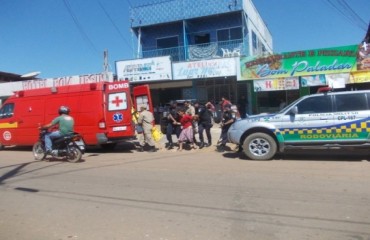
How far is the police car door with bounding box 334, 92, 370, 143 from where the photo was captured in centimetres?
1052

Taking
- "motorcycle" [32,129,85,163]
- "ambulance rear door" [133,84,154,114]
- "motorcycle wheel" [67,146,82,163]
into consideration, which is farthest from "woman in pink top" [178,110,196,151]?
"motorcycle wheel" [67,146,82,163]

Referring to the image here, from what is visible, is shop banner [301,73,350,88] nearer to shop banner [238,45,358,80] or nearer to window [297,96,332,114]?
shop banner [238,45,358,80]

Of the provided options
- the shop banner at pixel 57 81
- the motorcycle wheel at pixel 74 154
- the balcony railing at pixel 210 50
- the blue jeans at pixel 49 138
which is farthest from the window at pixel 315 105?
the shop banner at pixel 57 81

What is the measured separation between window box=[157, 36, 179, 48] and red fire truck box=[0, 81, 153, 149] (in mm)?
10165

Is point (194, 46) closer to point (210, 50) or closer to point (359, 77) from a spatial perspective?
point (210, 50)

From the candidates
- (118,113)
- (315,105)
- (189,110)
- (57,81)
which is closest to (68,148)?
(118,113)

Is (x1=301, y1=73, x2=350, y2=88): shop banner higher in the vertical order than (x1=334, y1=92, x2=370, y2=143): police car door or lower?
higher

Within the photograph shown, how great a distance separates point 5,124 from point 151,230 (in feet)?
41.9

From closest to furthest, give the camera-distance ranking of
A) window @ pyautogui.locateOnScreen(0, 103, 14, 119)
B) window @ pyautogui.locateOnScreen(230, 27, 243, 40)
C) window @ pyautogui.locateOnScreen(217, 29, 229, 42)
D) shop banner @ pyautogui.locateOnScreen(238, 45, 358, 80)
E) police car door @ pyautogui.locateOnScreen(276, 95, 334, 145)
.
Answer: police car door @ pyautogui.locateOnScreen(276, 95, 334, 145)
window @ pyautogui.locateOnScreen(0, 103, 14, 119)
shop banner @ pyautogui.locateOnScreen(238, 45, 358, 80)
window @ pyautogui.locateOnScreen(230, 27, 243, 40)
window @ pyautogui.locateOnScreen(217, 29, 229, 42)

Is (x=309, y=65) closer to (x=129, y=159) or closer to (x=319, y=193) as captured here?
(x=129, y=159)

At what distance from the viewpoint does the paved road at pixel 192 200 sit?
5441mm

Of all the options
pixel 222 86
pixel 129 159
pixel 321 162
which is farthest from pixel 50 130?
pixel 222 86

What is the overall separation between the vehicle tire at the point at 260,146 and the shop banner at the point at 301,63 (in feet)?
30.8

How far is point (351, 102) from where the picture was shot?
1072cm
